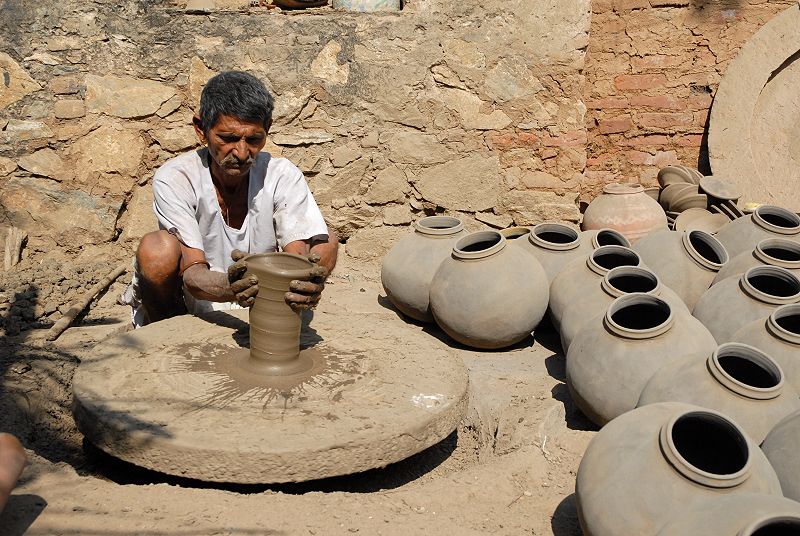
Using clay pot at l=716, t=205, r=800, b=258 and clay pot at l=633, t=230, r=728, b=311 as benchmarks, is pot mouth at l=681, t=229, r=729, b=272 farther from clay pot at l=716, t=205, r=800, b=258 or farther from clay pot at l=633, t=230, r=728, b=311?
clay pot at l=716, t=205, r=800, b=258

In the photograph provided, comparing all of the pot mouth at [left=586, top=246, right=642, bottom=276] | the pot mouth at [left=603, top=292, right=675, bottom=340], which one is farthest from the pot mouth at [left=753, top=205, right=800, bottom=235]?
the pot mouth at [left=603, top=292, right=675, bottom=340]

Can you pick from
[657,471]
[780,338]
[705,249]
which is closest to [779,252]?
[705,249]

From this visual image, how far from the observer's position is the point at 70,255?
19.2ft

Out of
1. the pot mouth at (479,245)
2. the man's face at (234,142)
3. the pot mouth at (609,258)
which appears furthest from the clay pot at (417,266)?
the man's face at (234,142)

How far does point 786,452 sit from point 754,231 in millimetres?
2668

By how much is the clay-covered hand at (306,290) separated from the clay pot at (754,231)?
9.67 feet

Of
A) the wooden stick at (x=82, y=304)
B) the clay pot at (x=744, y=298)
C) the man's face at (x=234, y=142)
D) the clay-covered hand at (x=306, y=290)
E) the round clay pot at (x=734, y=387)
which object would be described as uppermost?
the man's face at (x=234, y=142)

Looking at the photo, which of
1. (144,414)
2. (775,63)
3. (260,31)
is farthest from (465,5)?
(144,414)

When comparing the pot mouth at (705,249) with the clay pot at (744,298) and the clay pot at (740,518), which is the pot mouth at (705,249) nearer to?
the clay pot at (744,298)

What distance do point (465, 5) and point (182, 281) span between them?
2.98 meters

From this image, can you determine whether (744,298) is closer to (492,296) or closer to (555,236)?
(492,296)

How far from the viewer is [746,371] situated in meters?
3.27

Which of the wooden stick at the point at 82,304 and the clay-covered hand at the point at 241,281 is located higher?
the clay-covered hand at the point at 241,281

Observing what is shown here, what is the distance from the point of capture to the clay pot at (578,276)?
4.30m
